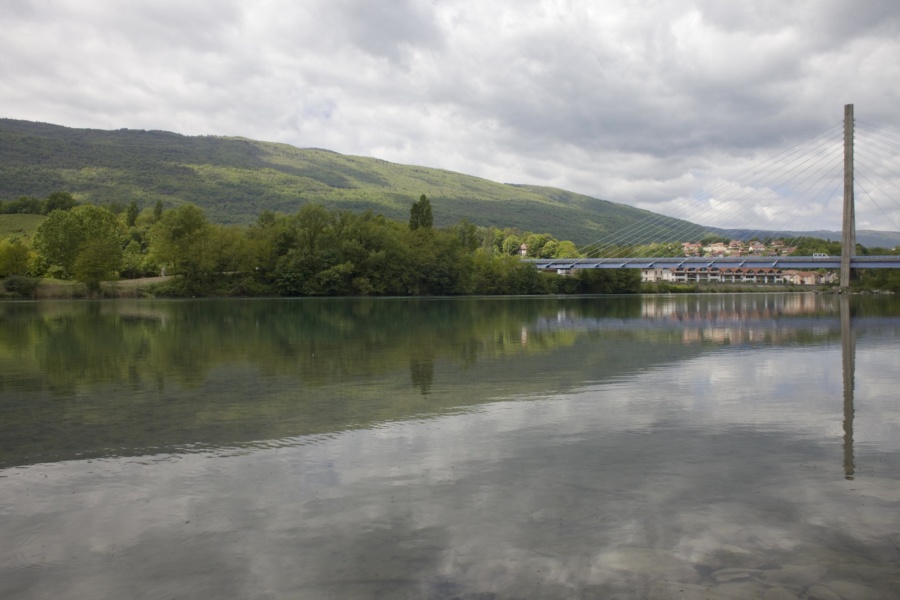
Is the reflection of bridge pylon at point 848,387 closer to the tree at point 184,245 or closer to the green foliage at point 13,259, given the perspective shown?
the tree at point 184,245

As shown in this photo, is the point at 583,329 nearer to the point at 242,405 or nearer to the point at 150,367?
the point at 150,367

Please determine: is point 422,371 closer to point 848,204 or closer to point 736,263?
point 848,204

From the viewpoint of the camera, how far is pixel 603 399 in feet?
43.1

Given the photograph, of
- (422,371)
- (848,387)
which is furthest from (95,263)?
(848,387)

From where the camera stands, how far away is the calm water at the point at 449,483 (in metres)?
5.59

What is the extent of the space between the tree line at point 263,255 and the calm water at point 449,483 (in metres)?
67.3

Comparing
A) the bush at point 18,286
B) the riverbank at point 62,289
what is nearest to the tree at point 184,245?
the riverbank at point 62,289

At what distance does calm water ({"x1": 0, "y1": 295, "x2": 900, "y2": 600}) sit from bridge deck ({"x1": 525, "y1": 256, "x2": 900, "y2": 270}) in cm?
7898

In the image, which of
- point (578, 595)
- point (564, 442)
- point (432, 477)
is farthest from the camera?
point (564, 442)

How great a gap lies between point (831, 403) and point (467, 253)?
9099cm

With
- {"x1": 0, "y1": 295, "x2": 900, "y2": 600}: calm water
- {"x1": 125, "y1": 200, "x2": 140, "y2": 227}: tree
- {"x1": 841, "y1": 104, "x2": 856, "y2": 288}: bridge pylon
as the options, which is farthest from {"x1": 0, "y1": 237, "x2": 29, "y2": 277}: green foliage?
{"x1": 841, "y1": 104, "x2": 856, "y2": 288}: bridge pylon

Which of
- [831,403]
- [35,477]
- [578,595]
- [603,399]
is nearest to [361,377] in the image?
[603,399]

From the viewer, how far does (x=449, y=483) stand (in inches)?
309

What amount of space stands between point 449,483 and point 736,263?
327ft
